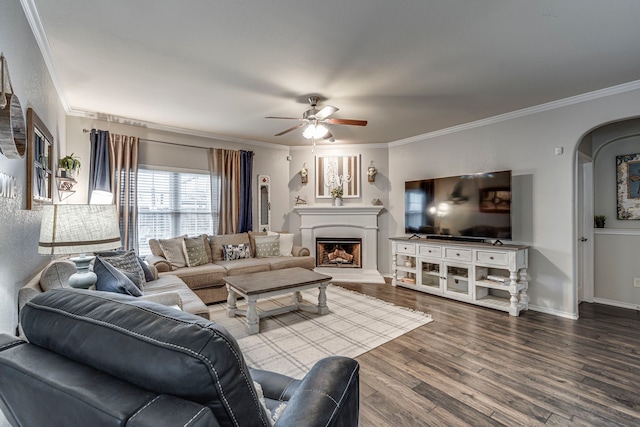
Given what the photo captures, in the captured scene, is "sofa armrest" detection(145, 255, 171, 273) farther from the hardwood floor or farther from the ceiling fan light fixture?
the hardwood floor

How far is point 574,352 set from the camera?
2.65 metres

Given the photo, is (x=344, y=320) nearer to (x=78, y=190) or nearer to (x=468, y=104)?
(x=468, y=104)

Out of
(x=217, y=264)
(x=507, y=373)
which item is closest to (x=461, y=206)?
(x=507, y=373)

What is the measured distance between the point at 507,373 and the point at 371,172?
3911 millimetres

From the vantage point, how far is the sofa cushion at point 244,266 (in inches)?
162

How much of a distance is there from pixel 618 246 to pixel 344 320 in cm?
382

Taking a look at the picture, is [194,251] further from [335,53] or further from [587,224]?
[587,224]

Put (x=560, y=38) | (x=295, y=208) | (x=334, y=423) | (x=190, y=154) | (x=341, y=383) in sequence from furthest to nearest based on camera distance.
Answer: (x=295, y=208) → (x=190, y=154) → (x=560, y=38) → (x=341, y=383) → (x=334, y=423)

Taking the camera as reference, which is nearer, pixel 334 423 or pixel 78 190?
pixel 334 423

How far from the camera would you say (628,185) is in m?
3.90

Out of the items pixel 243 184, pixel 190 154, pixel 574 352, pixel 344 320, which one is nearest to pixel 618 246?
pixel 574 352

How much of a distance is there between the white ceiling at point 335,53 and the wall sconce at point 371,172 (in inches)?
70.3

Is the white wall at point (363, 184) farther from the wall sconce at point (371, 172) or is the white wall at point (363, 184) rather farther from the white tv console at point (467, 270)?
the white tv console at point (467, 270)

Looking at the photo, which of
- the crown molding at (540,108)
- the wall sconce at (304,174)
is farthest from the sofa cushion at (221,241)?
the crown molding at (540,108)
